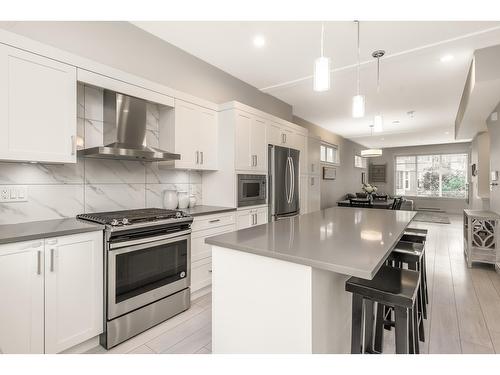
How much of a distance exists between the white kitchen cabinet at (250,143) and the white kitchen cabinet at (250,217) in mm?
558

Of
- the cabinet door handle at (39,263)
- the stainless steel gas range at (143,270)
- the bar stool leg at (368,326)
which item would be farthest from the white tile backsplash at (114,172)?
the bar stool leg at (368,326)

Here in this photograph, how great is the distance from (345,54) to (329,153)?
17.1 feet

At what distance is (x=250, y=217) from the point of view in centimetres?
348

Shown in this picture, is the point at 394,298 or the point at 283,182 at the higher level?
the point at 283,182

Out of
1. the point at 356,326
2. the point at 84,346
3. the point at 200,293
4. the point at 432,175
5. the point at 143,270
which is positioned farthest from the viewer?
the point at 432,175

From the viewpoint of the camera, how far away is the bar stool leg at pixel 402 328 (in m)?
1.30

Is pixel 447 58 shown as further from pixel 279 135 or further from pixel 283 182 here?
pixel 283 182

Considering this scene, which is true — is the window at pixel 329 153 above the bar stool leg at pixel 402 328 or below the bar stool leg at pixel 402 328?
above

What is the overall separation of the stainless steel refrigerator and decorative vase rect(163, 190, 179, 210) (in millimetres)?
1402

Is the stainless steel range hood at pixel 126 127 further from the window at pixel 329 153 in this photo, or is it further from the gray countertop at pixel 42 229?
the window at pixel 329 153

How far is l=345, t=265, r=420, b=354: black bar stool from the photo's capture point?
1305 mm

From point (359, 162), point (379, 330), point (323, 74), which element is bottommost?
point (379, 330)

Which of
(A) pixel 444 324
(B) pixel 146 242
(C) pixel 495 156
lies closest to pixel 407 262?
(A) pixel 444 324

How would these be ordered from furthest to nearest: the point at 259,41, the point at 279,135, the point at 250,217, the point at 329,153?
the point at 329,153 → the point at 279,135 → the point at 250,217 → the point at 259,41
